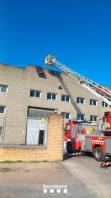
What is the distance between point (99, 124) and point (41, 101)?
1300 cm

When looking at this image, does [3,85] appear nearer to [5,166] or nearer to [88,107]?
[88,107]

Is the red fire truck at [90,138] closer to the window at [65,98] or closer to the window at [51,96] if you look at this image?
the window at [51,96]

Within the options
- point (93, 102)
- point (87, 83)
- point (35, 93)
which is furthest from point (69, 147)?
point (93, 102)

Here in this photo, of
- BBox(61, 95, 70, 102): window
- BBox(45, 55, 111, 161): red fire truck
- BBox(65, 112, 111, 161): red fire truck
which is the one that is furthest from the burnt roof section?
BBox(65, 112, 111, 161): red fire truck

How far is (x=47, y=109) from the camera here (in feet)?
112

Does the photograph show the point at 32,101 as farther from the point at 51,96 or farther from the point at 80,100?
the point at 80,100

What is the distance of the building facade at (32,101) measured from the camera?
30750 millimetres

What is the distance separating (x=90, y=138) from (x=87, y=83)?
1457 cm

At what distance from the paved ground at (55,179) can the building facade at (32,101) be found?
15064 mm

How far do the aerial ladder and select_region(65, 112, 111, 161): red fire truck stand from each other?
6.67 metres

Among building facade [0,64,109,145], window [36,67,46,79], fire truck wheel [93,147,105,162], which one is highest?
window [36,67,46,79]

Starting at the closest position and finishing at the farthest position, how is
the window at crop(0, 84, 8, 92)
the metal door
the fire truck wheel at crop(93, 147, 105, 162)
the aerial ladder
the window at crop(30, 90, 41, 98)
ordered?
1. the fire truck wheel at crop(93, 147, 105, 162)
2. the aerial ladder
3. the window at crop(0, 84, 8, 92)
4. the metal door
5. the window at crop(30, 90, 41, 98)

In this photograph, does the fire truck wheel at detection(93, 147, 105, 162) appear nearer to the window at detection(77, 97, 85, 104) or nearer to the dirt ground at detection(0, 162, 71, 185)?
the dirt ground at detection(0, 162, 71, 185)

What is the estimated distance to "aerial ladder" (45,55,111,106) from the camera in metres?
28.5
